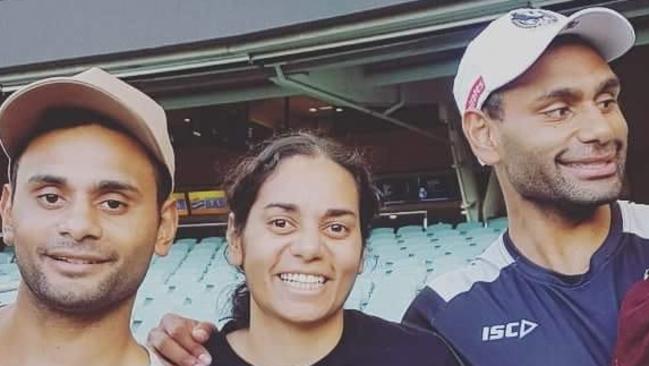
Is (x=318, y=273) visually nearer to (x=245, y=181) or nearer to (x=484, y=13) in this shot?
(x=245, y=181)

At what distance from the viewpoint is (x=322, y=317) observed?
1385 millimetres

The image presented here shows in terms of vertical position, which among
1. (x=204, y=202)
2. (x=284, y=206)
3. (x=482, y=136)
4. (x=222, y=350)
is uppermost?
(x=482, y=136)

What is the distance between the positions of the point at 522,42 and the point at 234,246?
64cm

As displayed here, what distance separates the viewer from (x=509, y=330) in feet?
4.71

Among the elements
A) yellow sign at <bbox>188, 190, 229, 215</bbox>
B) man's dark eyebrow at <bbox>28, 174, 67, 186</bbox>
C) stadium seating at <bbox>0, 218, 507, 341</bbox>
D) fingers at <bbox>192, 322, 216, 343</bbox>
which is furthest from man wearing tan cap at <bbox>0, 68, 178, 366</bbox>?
yellow sign at <bbox>188, 190, 229, 215</bbox>

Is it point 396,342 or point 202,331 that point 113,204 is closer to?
point 202,331

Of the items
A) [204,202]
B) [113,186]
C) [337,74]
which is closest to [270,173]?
[113,186]

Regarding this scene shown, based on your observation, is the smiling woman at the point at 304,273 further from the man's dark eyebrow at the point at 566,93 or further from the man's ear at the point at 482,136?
the man's dark eyebrow at the point at 566,93

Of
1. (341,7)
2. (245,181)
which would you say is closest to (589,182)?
(245,181)

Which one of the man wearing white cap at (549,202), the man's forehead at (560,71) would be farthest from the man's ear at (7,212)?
the man's forehead at (560,71)

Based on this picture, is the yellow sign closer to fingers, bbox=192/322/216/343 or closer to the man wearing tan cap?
fingers, bbox=192/322/216/343

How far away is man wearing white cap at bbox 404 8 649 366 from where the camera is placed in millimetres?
1422

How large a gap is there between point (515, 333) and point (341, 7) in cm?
469

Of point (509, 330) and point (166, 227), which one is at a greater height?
point (166, 227)
